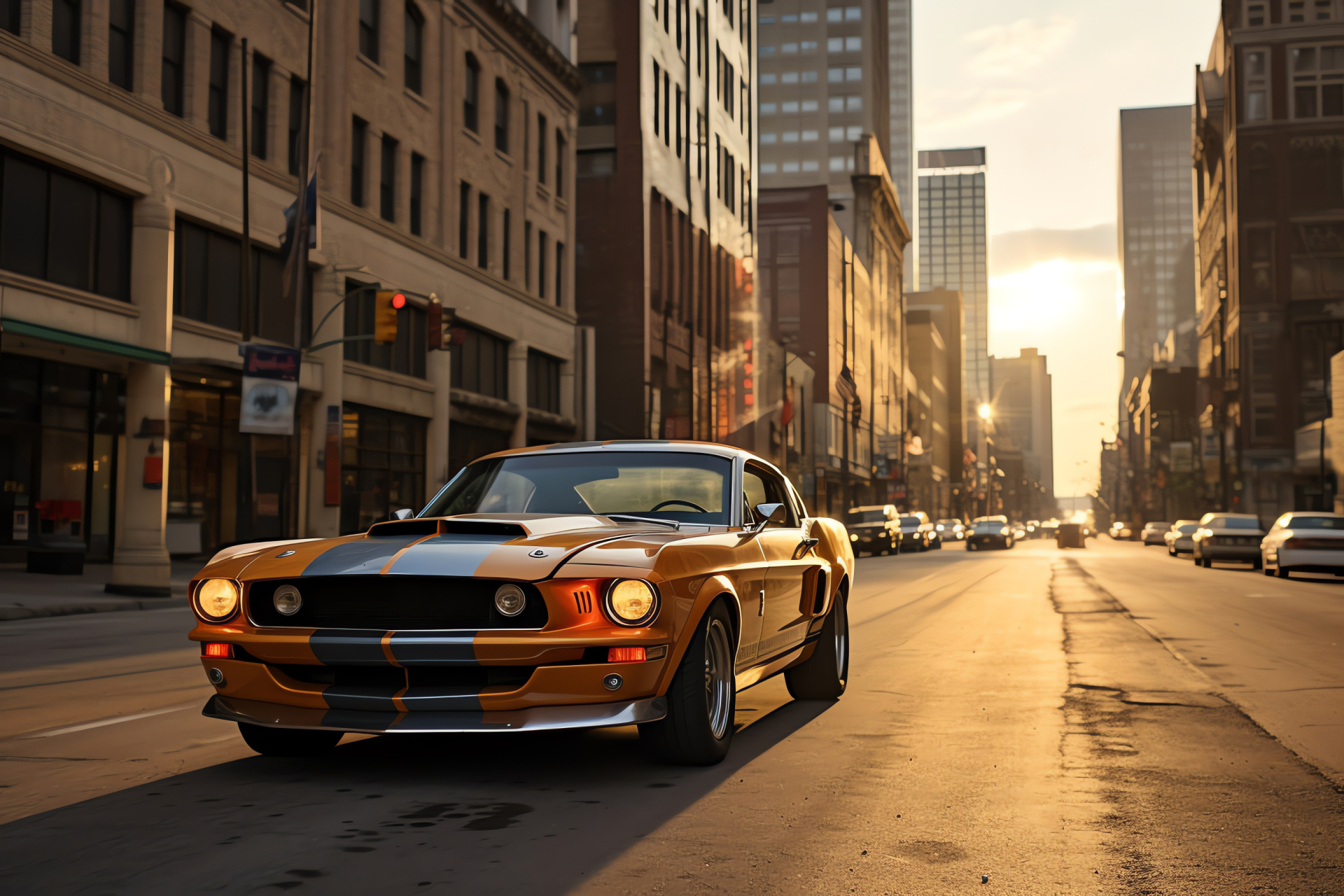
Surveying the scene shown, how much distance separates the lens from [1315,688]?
974 cm

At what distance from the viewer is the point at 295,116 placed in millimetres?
29953

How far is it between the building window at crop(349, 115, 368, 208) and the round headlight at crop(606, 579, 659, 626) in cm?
2808

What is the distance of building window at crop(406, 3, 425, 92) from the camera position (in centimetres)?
3509

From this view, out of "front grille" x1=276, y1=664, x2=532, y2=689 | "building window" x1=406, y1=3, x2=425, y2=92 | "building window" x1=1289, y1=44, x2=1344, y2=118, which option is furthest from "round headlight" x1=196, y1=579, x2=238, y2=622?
"building window" x1=1289, y1=44, x2=1344, y2=118

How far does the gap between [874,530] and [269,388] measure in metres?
31.9

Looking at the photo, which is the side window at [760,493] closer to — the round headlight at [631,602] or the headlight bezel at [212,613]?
the round headlight at [631,602]

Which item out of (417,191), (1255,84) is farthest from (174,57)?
(1255,84)

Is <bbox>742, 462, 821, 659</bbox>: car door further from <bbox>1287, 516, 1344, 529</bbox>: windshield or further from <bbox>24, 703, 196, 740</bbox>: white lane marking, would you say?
<bbox>1287, 516, 1344, 529</bbox>: windshield

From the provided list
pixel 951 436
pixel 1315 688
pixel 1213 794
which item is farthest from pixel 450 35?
pixel 951 436

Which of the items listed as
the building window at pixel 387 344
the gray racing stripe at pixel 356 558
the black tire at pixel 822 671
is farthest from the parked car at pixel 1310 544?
the gray racing stripe at pixel 356 558

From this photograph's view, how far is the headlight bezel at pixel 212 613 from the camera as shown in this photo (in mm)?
5703

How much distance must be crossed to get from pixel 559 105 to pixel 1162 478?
110764mm

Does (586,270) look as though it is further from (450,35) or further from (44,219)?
(44,219)

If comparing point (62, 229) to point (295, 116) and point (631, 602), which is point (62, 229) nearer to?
point (295, 116)
